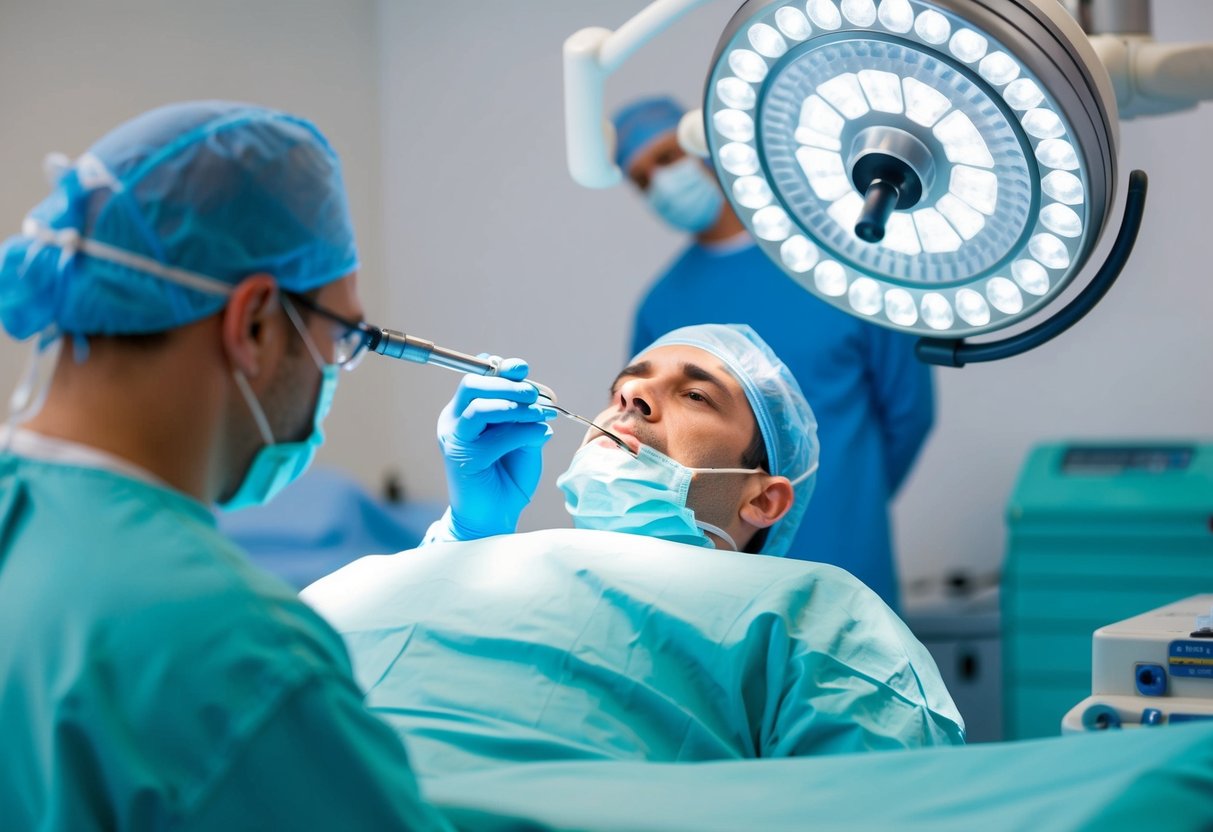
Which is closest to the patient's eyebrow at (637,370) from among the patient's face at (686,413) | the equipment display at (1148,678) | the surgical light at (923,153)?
the patient's face at (686,413)

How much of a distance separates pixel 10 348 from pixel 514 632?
9.04ft

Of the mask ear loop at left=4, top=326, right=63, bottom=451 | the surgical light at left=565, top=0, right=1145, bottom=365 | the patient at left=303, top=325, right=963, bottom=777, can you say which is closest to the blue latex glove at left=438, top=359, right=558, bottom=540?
the patient at left=303, top=325, right=963, bottom=777

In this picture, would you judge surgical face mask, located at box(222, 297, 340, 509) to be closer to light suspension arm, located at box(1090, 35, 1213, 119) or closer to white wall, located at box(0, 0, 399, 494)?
light suspension arm, located at box(1090, 35, 1213, 119)

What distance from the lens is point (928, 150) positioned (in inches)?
51.5

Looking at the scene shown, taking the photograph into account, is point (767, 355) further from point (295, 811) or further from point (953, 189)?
point (295, 811)

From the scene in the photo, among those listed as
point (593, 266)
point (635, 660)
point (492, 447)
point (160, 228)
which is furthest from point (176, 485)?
point (593, 266)

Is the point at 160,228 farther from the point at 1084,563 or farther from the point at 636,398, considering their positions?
the point at 1084,563

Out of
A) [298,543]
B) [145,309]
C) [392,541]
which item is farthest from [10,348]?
[145,309]

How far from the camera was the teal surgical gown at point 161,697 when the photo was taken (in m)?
0.98

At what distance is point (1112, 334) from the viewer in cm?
374

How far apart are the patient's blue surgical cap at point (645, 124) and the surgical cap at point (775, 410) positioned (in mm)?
1488

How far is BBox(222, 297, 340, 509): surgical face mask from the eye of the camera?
121 cm

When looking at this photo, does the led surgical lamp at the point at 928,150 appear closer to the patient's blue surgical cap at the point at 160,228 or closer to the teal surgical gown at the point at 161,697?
the patient's blue surgical cap at the point at 160,228

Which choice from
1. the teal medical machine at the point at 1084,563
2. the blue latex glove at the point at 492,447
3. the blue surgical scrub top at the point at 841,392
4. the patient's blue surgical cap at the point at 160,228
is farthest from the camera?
the blue surgical scrub top at the point at 841,392
